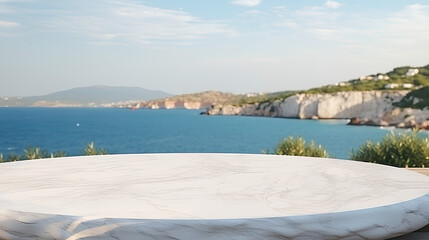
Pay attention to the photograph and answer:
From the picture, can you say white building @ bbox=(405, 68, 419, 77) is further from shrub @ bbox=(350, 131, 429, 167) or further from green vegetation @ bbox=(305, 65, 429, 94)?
shrub @ bbox=(350, 131, 429, 167)

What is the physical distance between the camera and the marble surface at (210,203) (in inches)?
86.7

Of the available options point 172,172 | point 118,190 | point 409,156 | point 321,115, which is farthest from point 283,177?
point 321,115

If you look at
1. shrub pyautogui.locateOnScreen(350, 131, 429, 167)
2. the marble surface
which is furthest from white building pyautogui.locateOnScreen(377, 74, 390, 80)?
the marble surface

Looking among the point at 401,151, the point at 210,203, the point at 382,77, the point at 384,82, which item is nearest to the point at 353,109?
the point at 384,82

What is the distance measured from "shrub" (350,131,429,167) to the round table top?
6.30 meters

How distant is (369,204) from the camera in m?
2.59

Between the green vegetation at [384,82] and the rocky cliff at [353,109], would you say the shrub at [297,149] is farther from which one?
the green vegetation at [384,82]

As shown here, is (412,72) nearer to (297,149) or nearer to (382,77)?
(382,77)

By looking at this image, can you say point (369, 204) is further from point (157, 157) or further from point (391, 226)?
point (157, 157)

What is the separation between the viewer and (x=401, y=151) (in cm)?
1034

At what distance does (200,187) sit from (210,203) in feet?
1.69

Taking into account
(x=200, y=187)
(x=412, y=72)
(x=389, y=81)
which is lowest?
(x=200, y=187)

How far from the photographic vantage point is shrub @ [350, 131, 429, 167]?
10227 mm

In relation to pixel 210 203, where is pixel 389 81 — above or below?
above
